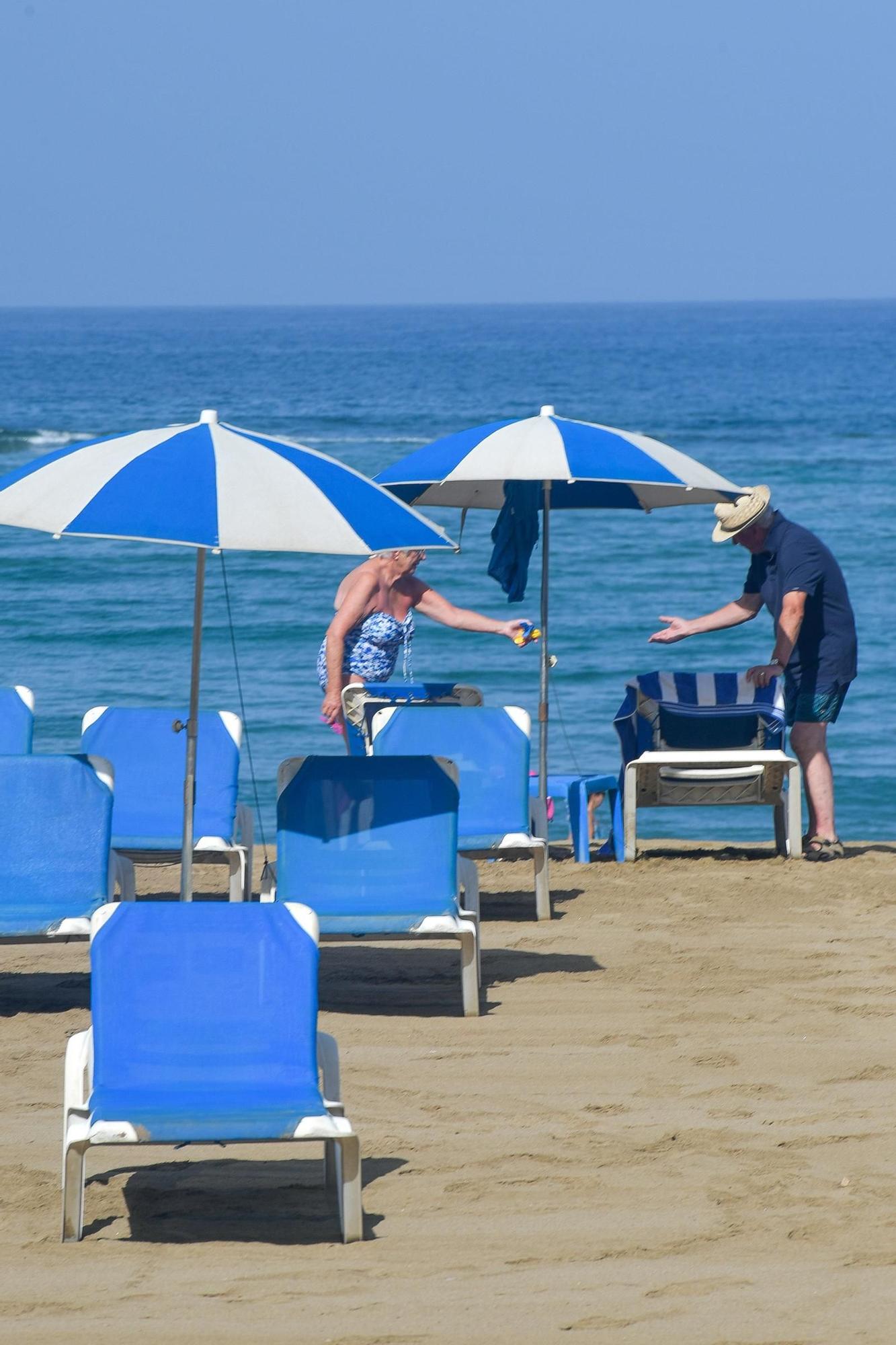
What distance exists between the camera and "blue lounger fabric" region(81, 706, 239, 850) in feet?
24.3

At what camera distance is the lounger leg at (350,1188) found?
412 centimetres

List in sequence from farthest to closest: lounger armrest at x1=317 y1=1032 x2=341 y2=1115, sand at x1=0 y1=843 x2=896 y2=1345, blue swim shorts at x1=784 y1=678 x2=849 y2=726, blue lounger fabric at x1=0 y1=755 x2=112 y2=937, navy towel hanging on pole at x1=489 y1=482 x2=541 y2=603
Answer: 1. navy towel hanging on pole at x1=489 y1=482 x2=541 y2=603
2. blue swim shorts at x1=784 y1=678 x2=849 y2=726
3. blue lounger fabric at x1=0 y1=755 x2=112 y2=937
4. lounger armrest at x1=317 y1=1032 x2=341 y2=1115
5. sand at x1=0 y1=843 x2=896 y2=1345

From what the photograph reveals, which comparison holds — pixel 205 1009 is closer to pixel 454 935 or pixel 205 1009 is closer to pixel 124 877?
pixel 454 935

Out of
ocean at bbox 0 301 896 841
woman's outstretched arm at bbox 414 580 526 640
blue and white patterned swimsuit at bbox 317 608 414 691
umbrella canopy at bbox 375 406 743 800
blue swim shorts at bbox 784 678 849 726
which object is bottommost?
ocean at bbox 0 301 896 841

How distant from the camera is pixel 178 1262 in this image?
4.08 meters

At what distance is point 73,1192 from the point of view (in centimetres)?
413

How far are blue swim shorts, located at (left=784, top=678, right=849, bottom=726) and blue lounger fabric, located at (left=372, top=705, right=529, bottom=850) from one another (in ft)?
5.72

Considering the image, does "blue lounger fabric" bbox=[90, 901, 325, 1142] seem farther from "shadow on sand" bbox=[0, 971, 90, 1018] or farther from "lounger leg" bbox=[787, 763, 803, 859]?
"lounger leg" bbox=[787, 763, 803, 859]

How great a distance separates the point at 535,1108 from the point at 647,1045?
0.70 meters

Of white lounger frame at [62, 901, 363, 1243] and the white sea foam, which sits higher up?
the white sea foam

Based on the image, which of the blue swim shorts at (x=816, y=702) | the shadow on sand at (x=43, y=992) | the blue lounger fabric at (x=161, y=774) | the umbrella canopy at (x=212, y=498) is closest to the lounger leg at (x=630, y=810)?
the blue swim shorts at (x=816, y=702)

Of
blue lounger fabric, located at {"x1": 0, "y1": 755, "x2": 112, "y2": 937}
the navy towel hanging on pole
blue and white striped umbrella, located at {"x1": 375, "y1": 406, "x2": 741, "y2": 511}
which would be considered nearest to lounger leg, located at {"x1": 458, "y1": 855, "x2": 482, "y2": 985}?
blue lounger fabric, located at {"x1": 0, "y1": 755, "x2": 112, "y2": 937}

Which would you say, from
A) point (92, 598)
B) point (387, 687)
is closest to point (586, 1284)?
point (387, 687)

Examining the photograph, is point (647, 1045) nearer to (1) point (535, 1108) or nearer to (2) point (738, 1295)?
(1) point (535, 1108)
